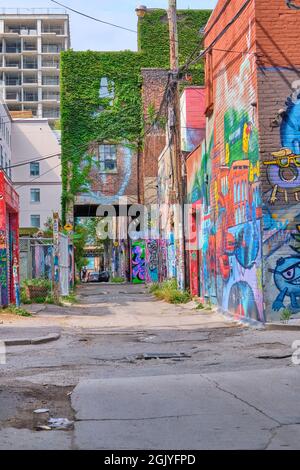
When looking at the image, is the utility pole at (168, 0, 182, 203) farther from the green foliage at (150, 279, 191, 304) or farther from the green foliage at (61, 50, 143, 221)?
the green foliage at (61, 50, 143, 221)

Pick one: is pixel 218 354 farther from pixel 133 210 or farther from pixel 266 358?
pixel 133 210

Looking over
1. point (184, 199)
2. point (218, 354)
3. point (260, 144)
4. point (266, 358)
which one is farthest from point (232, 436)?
point (184, 199)

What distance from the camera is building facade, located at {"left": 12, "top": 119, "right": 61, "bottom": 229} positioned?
Result: 64812mm

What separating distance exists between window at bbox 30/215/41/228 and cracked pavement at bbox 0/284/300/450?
50.9 meters

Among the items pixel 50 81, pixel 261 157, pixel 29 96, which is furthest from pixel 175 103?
pixel 50 81

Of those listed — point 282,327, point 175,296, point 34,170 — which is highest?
point 34,170

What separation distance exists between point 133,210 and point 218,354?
109 ft

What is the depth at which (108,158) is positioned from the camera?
41594mm

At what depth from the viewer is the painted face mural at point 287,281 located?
13.5 metres

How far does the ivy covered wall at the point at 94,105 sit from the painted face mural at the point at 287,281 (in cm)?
2810

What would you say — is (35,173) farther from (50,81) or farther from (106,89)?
(50,81)

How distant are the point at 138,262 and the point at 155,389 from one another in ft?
130

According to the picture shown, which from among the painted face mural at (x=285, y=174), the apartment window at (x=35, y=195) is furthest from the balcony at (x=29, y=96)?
the painted face mural at (x=285, y=174)

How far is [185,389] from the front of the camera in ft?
25.1
